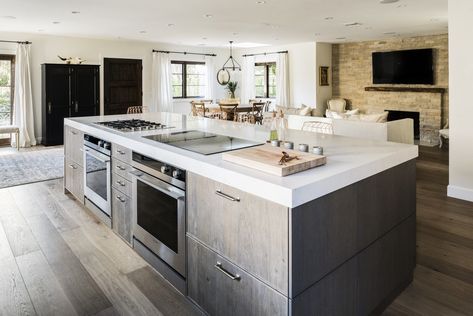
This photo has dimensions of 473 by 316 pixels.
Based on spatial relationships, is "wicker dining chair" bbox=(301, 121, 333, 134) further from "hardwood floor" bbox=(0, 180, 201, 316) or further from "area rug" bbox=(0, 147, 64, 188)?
"area rug" bbox=(0, 147, 64, 188)

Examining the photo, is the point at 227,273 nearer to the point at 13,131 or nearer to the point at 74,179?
the point at 74,179

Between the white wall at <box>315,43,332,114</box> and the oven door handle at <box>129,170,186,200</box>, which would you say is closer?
the oven door handle at <box>129,170,186,200</box>

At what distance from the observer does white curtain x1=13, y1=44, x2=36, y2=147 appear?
26.3 ft

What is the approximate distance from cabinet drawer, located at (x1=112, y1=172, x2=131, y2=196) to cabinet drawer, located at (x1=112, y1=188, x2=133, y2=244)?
34 mm

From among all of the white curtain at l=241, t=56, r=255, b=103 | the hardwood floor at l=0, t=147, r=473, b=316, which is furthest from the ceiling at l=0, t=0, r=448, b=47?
the hardwood floor at l=0, t=147, r=473, b=316

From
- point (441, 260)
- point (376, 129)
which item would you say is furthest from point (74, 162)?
point (376, 129)

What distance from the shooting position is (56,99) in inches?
321

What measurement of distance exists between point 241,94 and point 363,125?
6842 millimetres

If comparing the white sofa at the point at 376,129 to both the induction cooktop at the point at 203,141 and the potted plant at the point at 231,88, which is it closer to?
the induction cooktop at the point at 203,141

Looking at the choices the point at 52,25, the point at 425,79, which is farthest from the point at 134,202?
the point at 425,79

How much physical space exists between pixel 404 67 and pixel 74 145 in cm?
789

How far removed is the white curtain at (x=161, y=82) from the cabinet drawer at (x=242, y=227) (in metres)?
8.42

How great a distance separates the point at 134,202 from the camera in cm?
278

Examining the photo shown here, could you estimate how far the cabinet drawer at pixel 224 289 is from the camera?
167 centimetres
